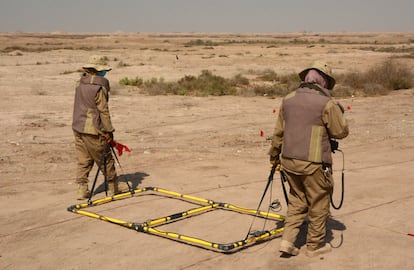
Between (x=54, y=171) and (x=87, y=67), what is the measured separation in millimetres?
2816

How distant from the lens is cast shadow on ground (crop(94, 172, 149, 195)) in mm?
8272

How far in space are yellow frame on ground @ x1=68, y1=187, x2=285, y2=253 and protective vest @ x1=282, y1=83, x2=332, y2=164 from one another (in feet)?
3.64

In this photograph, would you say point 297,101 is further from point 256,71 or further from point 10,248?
point 256,71

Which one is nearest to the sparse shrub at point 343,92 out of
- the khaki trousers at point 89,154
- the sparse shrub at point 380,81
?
the sparse shrub at point 380,81

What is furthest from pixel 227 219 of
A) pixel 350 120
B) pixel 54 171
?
pixel 350 120

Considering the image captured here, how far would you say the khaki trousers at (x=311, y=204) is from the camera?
525 centimetres

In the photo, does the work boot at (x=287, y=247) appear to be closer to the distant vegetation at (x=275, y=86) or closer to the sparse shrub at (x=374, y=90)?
the distant vegetation at (x=275, y=86)

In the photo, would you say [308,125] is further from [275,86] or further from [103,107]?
[275,86]

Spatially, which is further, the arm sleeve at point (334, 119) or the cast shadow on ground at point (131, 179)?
the cast shadow on ground at point (131, 179)

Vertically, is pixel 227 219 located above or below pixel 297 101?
below

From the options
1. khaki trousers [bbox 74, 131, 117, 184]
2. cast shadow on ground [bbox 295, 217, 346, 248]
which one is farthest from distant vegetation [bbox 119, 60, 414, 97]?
cast shadow on ground [bbox 295, 217, 346, 248]

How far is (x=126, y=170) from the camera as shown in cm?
945

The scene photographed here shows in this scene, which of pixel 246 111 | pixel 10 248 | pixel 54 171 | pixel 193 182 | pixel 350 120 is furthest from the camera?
pixel 246 111

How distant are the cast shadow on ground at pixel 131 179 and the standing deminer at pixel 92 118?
0.73 m
